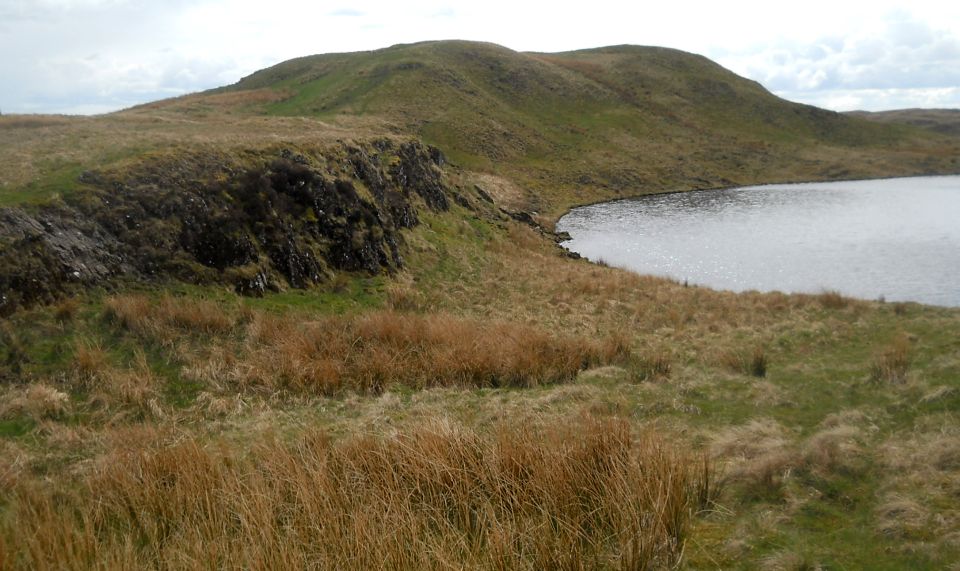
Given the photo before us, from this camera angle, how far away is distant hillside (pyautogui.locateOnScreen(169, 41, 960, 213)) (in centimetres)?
6819

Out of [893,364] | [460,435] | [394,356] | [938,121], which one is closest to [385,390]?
[394,356]

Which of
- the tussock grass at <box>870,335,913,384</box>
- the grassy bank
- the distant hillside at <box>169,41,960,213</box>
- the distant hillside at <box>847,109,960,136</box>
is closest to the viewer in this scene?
the grassy bank

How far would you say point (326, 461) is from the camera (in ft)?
20.8

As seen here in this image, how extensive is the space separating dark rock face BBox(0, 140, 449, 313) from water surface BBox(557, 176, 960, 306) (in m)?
17.7

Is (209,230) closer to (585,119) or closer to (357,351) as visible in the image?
(357,351)

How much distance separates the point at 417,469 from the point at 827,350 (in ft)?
40.4

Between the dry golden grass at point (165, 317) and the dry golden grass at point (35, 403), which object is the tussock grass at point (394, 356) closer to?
the dry golden grass at point (165, 317)

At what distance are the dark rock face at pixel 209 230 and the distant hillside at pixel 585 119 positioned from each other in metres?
36.2

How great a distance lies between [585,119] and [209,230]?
76244 mm

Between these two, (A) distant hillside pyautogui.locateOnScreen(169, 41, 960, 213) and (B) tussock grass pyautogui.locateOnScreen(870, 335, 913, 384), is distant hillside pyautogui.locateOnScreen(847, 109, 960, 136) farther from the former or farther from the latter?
(B) tussock grass pyautogui.locateOnScreen(870, 335, 913, 384)

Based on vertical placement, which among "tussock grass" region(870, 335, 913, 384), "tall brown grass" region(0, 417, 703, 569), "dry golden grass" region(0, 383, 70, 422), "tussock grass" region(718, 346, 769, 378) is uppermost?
"tall brown grass" region(0, 417, 703, 569)

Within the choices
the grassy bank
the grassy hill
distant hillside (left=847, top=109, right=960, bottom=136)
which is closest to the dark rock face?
the grassy hill

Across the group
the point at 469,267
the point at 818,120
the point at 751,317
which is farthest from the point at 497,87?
the point at 751,317

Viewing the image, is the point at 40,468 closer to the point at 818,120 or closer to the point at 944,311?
the point at 944,311
